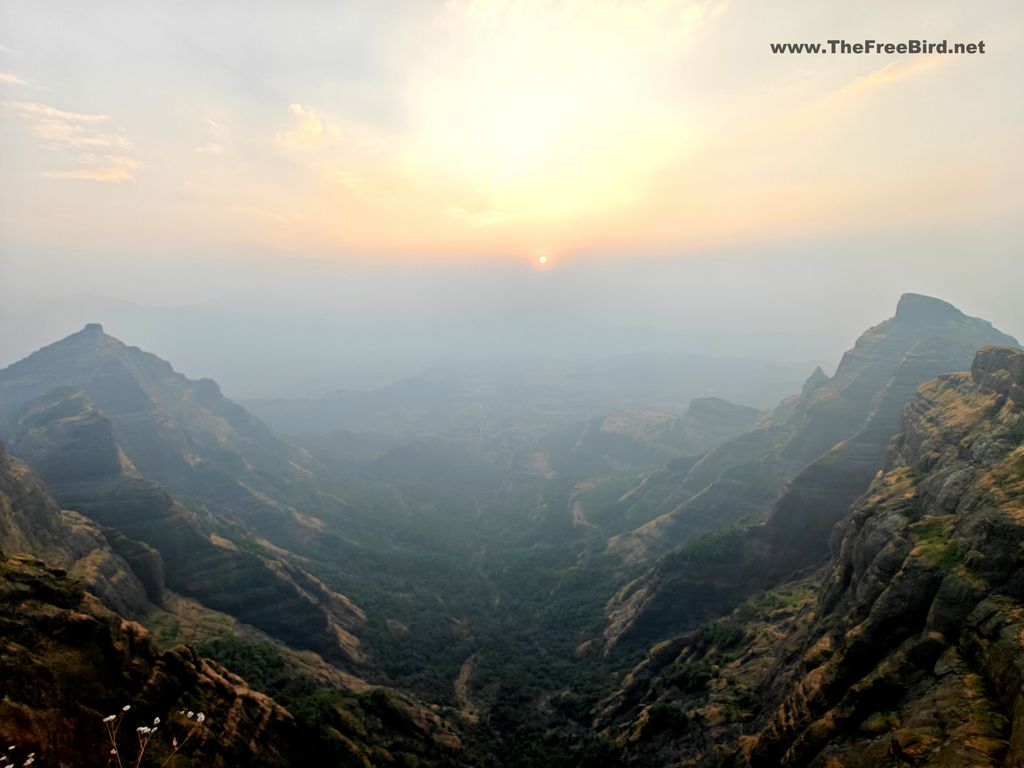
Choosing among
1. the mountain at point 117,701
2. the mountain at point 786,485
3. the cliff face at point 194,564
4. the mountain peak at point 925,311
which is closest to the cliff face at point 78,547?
the cliff face at point 194,564

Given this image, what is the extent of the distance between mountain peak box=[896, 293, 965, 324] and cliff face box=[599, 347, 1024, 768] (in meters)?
111

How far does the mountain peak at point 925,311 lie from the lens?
563ft

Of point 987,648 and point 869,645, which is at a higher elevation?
point 987,648

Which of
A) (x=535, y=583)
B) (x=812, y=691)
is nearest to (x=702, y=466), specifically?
(x=535, y=583)

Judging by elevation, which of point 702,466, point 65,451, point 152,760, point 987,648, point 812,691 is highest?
point 65,451

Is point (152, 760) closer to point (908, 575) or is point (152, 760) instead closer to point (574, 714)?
point (908, 575)

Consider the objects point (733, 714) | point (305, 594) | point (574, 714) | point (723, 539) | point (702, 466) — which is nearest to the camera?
point (733, 714)

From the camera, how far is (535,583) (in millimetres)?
164375

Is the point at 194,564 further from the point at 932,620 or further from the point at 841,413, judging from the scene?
the point at 841,413

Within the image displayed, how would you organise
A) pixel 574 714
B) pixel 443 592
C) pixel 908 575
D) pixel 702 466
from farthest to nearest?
pixel 702 466 < pixel 443 592 < pixel 574 714 < pixel 908 575

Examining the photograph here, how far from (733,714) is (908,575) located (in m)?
30.3

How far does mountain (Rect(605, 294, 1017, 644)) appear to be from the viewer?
106562mm

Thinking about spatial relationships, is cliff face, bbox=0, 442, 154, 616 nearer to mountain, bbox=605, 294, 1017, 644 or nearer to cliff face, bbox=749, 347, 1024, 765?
cliff face, bbox=749, 347, 1024, 765

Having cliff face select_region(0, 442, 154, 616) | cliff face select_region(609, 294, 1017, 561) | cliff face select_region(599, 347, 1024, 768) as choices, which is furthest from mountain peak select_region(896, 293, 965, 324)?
cliff face select_region(0, 442, 154, 616)
